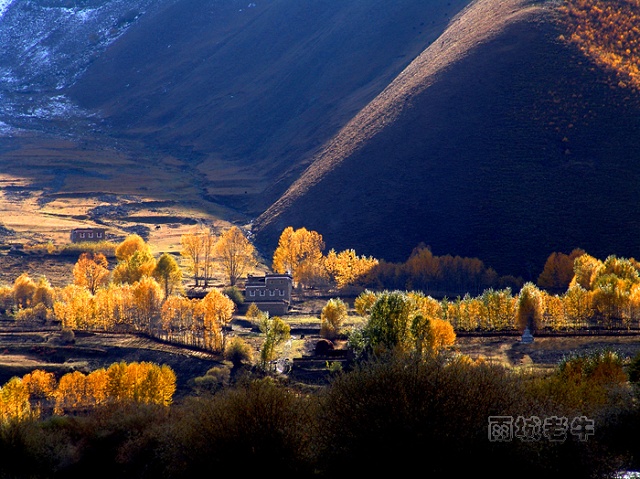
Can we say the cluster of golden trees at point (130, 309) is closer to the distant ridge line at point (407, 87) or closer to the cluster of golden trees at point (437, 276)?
the cluster of golden trees at point (437, 276)

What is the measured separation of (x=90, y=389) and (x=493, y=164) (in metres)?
83.3

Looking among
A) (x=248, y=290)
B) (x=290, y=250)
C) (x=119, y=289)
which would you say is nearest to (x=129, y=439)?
(x=119, y=289)

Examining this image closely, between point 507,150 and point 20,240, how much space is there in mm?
79690

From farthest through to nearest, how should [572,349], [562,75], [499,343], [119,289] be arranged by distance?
[562,75] → [119,289] → [499,343] → [572,349]

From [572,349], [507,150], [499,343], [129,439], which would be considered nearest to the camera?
[129,439]

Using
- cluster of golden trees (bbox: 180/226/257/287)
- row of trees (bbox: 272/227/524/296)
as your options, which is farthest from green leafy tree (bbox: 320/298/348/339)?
cluster of golden trees (bbox: 180/226/257/287)

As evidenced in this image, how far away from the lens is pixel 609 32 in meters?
150

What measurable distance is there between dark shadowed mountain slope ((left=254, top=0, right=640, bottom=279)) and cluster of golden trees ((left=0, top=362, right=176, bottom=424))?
60947mm

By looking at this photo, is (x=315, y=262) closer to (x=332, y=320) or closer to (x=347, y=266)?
(x=347, y=266)

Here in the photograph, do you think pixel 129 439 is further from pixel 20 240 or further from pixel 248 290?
pixel 20 240

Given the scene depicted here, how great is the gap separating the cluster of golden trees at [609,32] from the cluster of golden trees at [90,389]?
10215cm

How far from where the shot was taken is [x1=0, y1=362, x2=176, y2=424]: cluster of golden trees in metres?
59.4

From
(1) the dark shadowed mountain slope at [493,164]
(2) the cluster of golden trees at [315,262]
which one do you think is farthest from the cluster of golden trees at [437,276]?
(1) the dark shadowed mountain slope at [493,164]

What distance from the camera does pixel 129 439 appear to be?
42000mm
